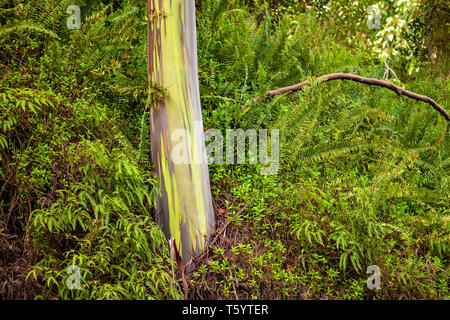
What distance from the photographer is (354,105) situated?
4.70m

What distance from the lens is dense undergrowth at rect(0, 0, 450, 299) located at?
2939mm

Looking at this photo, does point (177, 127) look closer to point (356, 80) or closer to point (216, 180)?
point (216, 180)

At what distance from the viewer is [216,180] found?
13.1 feet

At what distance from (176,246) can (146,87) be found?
1324 mm

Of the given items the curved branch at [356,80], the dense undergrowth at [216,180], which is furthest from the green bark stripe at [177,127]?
the curved branch at [356,80]

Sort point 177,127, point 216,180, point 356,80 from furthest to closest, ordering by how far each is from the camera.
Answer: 1. point 356,80
2. point 216,180
3. point 177,127

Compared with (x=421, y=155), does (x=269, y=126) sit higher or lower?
higher

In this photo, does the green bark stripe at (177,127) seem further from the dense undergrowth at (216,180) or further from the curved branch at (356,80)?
the curved branch at (356,80)

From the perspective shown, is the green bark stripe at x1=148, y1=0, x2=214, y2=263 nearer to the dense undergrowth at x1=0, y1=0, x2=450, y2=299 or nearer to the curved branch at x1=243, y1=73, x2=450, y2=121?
the dense undergrowth at x1=0, y1=0, x2=450, y2=299

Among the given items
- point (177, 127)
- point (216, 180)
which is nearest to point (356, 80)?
point (216, 180)
